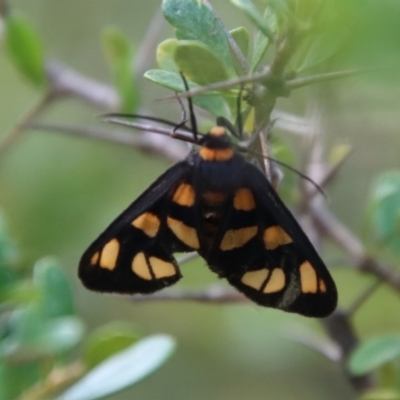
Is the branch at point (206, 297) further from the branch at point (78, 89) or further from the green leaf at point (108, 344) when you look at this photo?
the branch at point (78, 89)

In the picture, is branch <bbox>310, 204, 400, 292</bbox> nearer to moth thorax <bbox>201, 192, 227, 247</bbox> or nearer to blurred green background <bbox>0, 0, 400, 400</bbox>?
blurred green background <bbox>0, 0, 400, 400</bbox>

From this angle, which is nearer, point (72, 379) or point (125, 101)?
point (72, 379)

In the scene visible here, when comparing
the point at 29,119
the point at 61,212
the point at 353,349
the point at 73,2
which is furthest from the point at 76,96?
the point at 73,2

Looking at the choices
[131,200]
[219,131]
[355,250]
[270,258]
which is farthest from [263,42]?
[131,200]

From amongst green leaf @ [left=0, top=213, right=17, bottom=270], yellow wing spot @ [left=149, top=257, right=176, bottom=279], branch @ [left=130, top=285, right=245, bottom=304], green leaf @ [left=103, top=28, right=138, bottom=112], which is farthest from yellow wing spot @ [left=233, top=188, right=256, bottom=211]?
green leaf @ [left=103, top=28, right=138, bottom=112]

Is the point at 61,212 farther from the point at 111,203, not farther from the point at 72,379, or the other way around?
the point at 72,379

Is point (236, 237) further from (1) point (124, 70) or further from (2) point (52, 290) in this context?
(1) point (124, 70)
